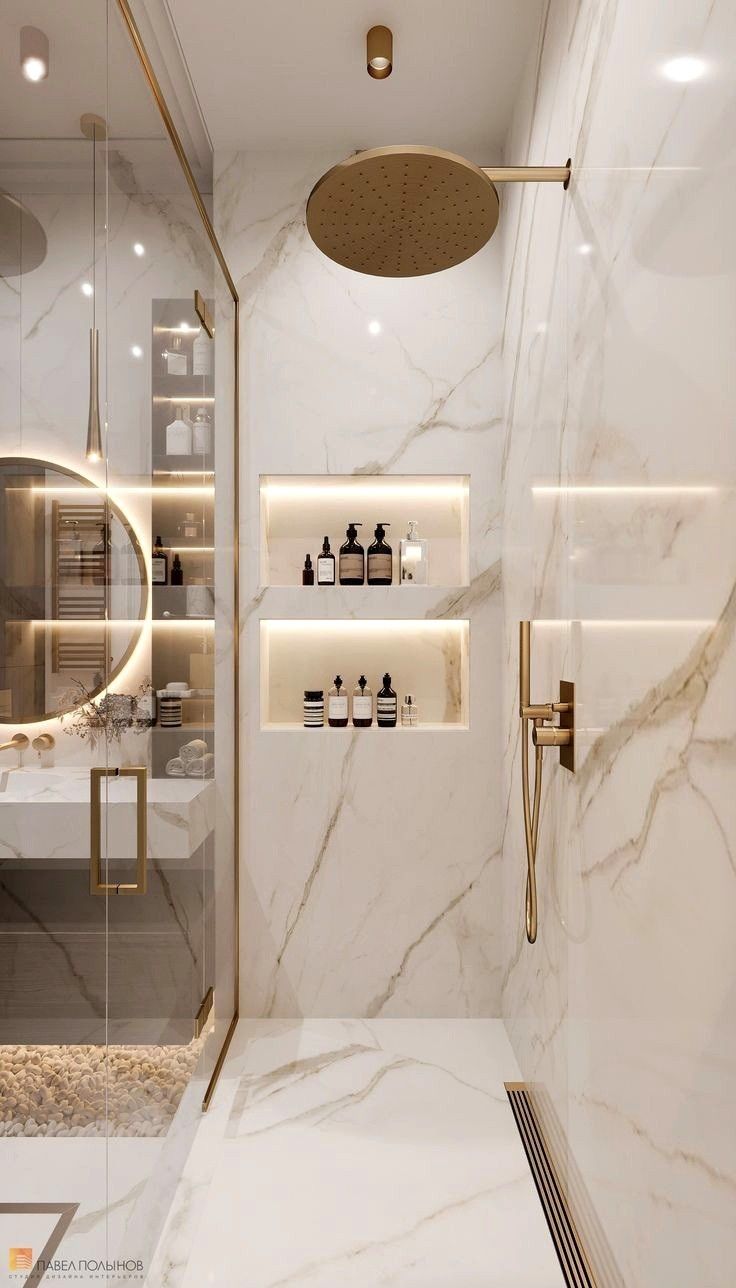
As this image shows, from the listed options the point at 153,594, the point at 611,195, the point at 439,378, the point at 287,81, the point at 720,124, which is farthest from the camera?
the point at 439,378

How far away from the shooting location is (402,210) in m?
1.42

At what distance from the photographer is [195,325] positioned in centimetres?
179

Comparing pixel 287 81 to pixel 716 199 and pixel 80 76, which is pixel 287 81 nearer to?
pixel 80 76

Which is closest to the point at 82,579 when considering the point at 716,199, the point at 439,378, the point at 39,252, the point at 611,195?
the point at 39,252

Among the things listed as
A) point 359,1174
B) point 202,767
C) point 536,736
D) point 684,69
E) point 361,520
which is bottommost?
point 359,1174

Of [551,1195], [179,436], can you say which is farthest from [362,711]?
[551,1195]

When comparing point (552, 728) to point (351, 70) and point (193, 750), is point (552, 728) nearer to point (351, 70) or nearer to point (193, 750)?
point (193, 750)

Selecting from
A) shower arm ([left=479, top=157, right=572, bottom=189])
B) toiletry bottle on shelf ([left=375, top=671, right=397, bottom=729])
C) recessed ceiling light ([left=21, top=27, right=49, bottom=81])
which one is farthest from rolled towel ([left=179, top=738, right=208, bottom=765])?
shower arm ([left=479, top=157, right=572, bottom=189])

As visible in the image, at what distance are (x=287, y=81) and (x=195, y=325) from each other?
782 mm

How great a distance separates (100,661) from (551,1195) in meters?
1.34

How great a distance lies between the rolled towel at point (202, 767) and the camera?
1734 millimetres

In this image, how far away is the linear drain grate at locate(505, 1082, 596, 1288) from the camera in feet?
4.40

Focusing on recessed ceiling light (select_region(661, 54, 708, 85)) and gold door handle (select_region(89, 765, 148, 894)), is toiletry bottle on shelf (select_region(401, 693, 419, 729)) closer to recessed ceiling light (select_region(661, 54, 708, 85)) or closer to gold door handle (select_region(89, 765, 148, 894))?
gold door handle (select_region(89, 765, 148, 894))

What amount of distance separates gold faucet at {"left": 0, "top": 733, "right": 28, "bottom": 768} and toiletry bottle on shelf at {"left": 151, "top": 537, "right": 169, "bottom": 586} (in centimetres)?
59
